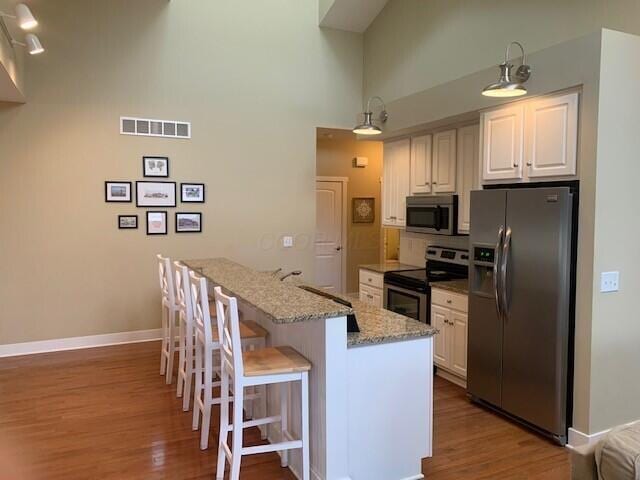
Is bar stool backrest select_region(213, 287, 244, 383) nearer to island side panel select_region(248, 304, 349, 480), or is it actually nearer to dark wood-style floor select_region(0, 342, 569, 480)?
island side panel select_region(248, 304, 349, 480)

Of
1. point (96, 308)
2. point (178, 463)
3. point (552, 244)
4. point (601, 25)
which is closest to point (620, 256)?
point (552, 244)

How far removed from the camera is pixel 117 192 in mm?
5355

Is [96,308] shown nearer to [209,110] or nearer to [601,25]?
[209,110]

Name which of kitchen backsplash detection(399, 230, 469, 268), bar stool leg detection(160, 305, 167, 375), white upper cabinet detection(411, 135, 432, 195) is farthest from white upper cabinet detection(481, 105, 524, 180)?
bar stool leg detection(160, 305, 167, 375)

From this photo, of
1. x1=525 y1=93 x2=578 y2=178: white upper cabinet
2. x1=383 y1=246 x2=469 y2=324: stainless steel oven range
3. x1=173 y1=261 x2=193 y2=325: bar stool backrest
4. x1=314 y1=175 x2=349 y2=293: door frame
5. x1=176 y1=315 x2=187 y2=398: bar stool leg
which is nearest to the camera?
x1=525 y1=93 x2=578 y2=178: white upper cabinet

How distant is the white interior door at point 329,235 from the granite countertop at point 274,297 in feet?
13.6

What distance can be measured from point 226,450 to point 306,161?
4215mm

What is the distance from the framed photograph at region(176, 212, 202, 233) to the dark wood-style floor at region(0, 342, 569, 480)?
5.82 feet

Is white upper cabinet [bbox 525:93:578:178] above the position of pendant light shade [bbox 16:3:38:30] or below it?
below

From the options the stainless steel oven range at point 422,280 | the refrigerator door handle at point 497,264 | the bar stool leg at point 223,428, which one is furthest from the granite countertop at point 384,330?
the stainless steel oven range at point 422,280

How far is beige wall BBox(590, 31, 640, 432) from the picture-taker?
9.95 feet

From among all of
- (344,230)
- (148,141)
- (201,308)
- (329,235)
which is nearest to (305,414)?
(201,308)

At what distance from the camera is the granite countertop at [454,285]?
4125 mm

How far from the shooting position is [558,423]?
321 cm
